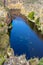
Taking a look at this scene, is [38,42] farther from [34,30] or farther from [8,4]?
[8,4]

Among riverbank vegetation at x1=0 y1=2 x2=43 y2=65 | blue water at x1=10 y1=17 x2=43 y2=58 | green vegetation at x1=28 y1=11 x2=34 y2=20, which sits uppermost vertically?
riverbank vegetation at x1=0 y1=2 x2=43 y2=65

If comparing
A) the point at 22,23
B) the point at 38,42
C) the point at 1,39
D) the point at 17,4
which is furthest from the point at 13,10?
the point at 1,39

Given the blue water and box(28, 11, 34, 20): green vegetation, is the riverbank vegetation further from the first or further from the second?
the blue water

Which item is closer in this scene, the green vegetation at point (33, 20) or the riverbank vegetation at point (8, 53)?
the riverbank vegetation at point (8, 53)

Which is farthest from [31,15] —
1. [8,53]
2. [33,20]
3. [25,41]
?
[8,53]

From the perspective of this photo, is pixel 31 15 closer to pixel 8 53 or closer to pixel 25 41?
pixel 25 41

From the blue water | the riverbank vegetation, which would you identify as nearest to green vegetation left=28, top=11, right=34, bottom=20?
the riverbank vegetation

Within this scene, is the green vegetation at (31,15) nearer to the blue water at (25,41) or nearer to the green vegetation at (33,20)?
the green vegetation at (33,20)

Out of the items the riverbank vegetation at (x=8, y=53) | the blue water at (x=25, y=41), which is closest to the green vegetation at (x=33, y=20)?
the riverbank vegetation at (x=8, y=53)
